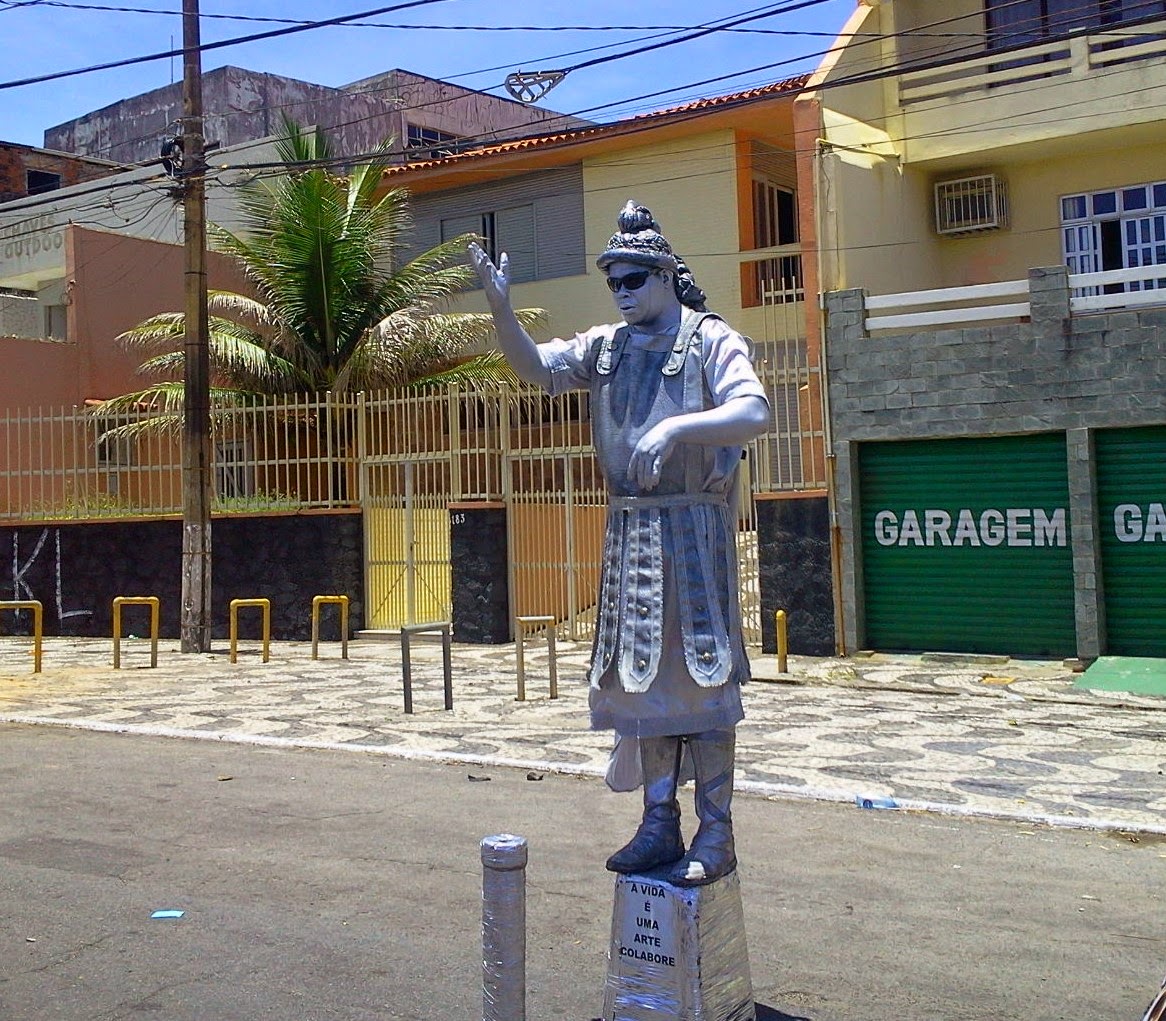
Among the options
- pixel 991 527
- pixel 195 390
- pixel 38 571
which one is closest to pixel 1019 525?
pixel 991 527

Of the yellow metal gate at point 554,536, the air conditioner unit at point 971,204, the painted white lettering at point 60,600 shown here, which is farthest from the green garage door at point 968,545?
the painted white lettering at point 60,600

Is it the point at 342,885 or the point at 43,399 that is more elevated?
the point at 43,399

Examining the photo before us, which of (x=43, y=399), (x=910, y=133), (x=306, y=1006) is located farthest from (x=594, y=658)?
(x=43, y=399)

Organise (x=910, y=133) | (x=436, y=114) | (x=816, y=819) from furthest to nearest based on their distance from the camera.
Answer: (x=436, y=114) < (x=910, y=133) < (x=816, y=819)

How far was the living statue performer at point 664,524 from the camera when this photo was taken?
3.96 m

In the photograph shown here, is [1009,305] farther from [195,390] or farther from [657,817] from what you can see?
[657,817]

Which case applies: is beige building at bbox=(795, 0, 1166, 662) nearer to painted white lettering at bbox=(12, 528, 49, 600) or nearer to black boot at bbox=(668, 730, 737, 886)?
black boot at bbox=(668, 730, 737, 886)

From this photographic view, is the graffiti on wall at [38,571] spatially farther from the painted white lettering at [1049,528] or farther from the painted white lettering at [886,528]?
the painted white lettering at [1049,528]

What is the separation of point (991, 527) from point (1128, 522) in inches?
51.7

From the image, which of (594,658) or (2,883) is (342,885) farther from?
(594,658)

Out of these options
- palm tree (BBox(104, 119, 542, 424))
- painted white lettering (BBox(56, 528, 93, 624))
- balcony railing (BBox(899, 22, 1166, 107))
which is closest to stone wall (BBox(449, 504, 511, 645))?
palm tree (BBox(104, 119, 542, 424))

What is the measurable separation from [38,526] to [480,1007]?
16485mm

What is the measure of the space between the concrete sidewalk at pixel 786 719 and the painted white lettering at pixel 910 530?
4.02 ft

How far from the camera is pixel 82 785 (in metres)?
8.26
